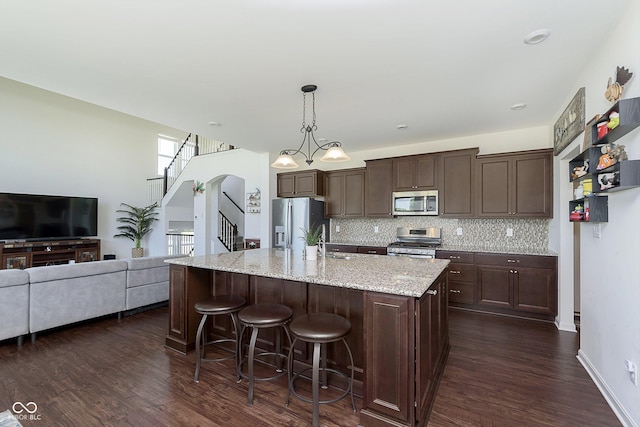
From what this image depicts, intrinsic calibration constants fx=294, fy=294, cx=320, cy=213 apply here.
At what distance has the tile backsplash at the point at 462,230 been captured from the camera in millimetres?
4359

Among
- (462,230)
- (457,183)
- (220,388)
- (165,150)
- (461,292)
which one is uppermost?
(165,150)

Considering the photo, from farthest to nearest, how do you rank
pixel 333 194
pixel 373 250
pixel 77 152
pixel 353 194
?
pixel 77 152
pixel 333 194
pixel 353 194
pixel 373 250

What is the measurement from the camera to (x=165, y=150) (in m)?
9.18

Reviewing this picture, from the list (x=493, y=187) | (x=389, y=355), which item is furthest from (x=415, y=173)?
(x=389, y=355)

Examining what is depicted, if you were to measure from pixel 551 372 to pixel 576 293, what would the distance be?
1.97 meters

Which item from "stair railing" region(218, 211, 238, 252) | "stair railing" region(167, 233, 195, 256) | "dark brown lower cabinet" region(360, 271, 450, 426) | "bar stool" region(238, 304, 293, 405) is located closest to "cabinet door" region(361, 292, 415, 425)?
"dark brown lower cabinet" region(360, 271, 450, 426)

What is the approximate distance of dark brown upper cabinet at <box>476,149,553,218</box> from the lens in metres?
3.99

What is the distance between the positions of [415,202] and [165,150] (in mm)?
7902

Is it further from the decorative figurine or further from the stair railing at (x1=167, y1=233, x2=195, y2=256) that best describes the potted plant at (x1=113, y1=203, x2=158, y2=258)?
the decorative figurine

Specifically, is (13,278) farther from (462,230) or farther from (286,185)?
(462,230)

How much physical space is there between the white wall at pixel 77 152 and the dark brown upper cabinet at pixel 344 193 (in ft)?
16.5

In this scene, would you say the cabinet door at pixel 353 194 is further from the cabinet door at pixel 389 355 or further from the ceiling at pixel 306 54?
the cabinet door at pixel 389 355

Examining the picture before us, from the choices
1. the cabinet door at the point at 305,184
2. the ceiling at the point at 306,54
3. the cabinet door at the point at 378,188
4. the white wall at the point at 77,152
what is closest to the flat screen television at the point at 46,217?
the white wall at the point at 77,152

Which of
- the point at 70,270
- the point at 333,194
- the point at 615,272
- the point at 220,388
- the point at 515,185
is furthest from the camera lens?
the point at 333,194
